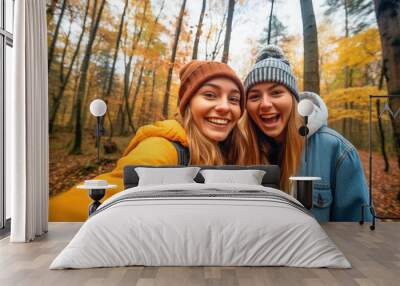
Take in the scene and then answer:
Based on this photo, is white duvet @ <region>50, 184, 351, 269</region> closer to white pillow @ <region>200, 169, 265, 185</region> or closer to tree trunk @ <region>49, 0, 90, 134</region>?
white pillow @ <region>200, 169, 265, 185</region>

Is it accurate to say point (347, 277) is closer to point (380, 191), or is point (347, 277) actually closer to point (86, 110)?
point (380, 191)

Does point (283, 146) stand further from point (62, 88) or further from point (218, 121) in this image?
point (62, 88)

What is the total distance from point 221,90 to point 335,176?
1.87 m

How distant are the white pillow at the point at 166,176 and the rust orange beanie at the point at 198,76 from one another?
0.99 meters

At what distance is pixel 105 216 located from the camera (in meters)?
3.86

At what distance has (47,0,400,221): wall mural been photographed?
6.31m

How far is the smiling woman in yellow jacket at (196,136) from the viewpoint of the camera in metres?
6.31

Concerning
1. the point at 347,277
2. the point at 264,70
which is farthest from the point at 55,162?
the point at 347,277

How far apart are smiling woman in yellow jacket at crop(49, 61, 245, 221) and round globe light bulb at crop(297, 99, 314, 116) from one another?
0.78 meters

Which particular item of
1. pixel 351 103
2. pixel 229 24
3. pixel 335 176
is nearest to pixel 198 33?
pixel 229 24

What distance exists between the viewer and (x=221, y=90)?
20.8 ft

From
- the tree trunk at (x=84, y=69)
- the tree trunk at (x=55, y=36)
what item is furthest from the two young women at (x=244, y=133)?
the tree trunk at (x=55, y=36)

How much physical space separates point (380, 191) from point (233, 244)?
11.1ft

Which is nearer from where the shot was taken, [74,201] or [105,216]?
[105,216]
